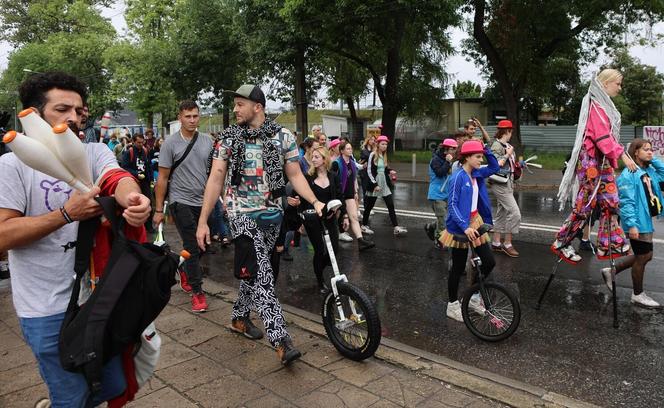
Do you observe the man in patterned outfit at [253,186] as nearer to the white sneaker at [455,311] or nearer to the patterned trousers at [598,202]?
the white sneaker at [455,311]

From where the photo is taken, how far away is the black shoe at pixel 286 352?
3.77m

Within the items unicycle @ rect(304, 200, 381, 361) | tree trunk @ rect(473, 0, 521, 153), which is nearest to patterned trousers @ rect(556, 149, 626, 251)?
unicycle @ rect(304, 200, 381, 361)

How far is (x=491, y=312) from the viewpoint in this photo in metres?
4.55

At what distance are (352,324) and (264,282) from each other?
710 millimetres

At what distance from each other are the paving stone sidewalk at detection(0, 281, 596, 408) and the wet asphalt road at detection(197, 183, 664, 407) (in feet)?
1.83

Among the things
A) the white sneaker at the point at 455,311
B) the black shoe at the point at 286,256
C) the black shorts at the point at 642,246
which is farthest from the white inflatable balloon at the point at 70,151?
the black shoe at the point at 286,256

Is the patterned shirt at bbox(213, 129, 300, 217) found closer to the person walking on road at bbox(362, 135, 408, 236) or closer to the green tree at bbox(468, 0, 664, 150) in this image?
the person walking on road at bbox(362, 135, 408, 236)

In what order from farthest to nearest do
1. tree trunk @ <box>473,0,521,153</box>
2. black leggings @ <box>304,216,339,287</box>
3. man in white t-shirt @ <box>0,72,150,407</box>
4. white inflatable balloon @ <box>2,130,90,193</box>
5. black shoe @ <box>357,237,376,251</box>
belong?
tree trunk @ <box>473,0,521,153</box>, black shoe @ <box>357,237,376,251</box>, black leggings @ <box>304,216,339,287</box>, man in white t-shirt @ <box>0,72,150,407</box>, white inflatable balloon @ <box>2,130,90,193</box>

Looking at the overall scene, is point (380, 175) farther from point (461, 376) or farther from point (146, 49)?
point (146, 49)

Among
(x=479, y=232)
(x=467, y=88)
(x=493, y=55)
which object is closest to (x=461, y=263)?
(x=479, y=232)

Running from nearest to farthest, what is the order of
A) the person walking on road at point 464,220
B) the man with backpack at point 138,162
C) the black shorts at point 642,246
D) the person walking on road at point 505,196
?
the person walking on road at point 464,220, the black shorts at point 642,246, the person walking on road at point 505,196, the man with backpack at point 138,162

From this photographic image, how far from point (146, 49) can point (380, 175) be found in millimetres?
24404

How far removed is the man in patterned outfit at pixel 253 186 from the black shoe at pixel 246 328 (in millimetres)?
424

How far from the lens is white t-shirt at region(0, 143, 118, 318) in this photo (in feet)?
6.89
